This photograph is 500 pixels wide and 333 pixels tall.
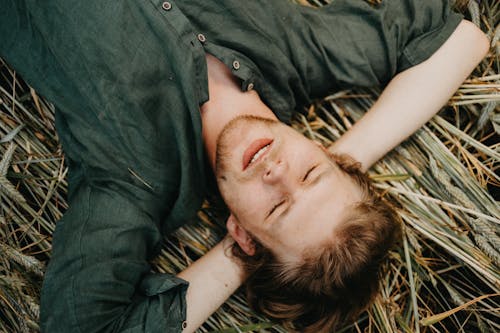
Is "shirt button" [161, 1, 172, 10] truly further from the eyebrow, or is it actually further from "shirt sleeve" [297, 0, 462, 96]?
the eyebrow

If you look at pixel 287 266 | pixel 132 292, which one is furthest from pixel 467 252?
pixel 132 292

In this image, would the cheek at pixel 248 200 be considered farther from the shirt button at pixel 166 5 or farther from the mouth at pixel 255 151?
the shirt button at pixel 166 5

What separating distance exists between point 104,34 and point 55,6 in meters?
0.18

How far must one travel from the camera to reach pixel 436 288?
1.65 meters

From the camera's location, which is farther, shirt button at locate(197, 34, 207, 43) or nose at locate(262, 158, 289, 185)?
shirt button at locate(197, 34, 207, 43)

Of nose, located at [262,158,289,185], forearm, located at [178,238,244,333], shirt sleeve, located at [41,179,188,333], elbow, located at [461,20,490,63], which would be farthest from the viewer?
elbow, located at [461,20,490,63]

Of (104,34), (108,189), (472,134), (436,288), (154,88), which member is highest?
(104,34)

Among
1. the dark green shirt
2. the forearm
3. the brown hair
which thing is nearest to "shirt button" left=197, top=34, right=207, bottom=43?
the dark green shirt

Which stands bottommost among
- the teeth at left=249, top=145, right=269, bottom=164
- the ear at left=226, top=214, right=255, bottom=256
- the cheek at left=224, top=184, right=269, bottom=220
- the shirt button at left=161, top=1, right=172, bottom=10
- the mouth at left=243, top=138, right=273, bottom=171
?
the ear at left=226, top=214, right=255, bottom=256

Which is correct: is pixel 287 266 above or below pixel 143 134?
below

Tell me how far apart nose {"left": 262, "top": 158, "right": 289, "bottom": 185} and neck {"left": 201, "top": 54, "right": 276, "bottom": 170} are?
31 centimetres

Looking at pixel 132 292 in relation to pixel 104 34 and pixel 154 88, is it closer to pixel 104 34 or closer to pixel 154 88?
pixel 154 88

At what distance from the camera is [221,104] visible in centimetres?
150

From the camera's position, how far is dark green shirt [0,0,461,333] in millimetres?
1358
